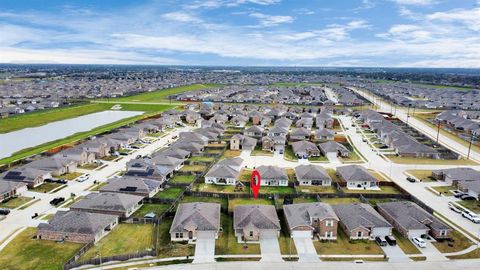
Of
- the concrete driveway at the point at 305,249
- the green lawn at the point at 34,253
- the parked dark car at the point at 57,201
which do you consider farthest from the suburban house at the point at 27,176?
the concrete driveway at the point at 305,249

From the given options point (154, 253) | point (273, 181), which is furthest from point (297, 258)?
point (273, 181)

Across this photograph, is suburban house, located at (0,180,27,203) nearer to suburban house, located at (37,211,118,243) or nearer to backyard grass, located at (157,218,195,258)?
suburban house, located at (37,211,118,243)

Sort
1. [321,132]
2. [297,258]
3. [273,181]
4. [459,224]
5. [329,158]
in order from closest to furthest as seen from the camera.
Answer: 1. [297,258]
2. [459,224]
3. [273,181]
4. [329,158]
5. [321,132]

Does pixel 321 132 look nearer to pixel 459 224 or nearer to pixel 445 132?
pixel 445 132

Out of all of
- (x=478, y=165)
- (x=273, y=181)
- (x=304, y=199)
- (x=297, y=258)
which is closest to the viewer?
(x=297, y=258)

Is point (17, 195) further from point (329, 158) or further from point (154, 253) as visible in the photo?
point (329, 158)

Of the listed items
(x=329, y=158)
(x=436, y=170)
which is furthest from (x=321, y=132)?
(x=436, y=170)

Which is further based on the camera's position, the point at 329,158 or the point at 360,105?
the point at 360,105
